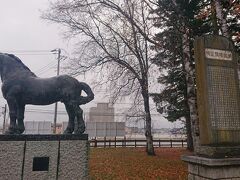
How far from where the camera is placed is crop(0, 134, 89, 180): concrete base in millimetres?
6812

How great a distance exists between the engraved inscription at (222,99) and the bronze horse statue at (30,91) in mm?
3399

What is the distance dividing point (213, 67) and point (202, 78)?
1.52ft

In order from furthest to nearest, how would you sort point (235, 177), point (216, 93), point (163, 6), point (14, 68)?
point (163, 6), point (14, 68), point (216, 93), point (235, 177)

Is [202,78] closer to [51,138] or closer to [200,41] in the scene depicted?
[200,41]

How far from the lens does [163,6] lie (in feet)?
44.7

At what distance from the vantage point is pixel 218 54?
24.0 ft

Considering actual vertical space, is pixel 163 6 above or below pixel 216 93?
above

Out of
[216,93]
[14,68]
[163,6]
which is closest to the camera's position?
[216,93]

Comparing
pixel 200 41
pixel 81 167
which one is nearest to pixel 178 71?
pixel 200 41

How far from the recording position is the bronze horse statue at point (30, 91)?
24.3ft

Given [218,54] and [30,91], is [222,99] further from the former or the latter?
[30,91]

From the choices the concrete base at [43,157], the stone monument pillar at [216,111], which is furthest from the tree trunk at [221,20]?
the concrete base at [43,157]

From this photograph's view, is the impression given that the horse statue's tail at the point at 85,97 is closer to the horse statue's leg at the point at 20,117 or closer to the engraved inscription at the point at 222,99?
the horse statue's leg at the point at 20,117

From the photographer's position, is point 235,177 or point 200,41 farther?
point 200,41
